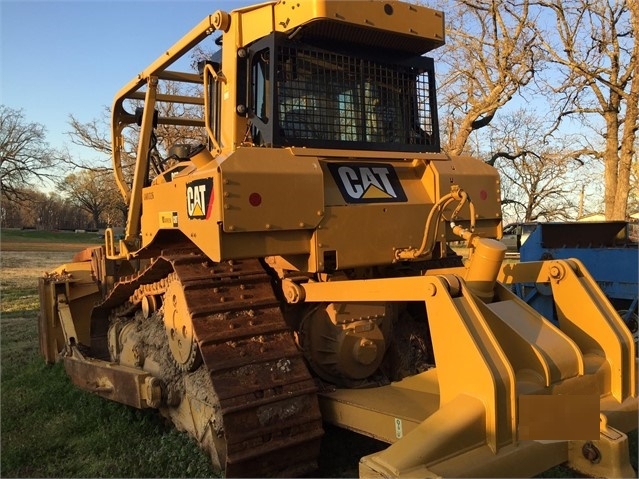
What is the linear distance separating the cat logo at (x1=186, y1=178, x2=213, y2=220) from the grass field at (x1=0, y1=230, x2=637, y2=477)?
1.53m

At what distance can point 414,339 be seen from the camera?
4496 mm

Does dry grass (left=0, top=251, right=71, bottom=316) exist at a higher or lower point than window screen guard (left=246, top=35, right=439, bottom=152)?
lower

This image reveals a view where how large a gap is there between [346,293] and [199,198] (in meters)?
1.06

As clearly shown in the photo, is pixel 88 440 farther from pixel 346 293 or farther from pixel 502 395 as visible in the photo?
pixel 502 395

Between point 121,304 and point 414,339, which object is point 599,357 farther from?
point 121,304

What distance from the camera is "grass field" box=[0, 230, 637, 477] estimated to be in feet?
12.3

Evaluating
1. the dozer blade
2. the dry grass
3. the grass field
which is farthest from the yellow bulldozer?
the dry grass

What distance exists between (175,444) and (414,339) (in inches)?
75.8

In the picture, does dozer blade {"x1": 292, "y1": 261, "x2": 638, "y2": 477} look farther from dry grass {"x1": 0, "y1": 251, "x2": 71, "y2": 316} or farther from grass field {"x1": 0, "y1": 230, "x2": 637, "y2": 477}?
dry grass {"x1": 0, "y1": 251, "x2": 71, "y2": 316}

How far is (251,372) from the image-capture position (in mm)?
3350

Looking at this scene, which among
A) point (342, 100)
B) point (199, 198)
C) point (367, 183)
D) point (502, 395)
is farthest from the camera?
point (342, 100)

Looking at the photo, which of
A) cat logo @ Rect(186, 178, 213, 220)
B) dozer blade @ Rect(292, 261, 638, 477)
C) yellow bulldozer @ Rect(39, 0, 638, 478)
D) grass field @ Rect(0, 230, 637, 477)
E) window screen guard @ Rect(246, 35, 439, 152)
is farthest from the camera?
window screen guard @ Rect(246, 35, 439, 152)

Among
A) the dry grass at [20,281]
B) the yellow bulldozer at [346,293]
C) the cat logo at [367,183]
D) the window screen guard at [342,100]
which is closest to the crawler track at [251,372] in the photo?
the yellow bulldozer at [346,293]

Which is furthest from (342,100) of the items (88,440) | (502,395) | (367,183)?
(88,440)
